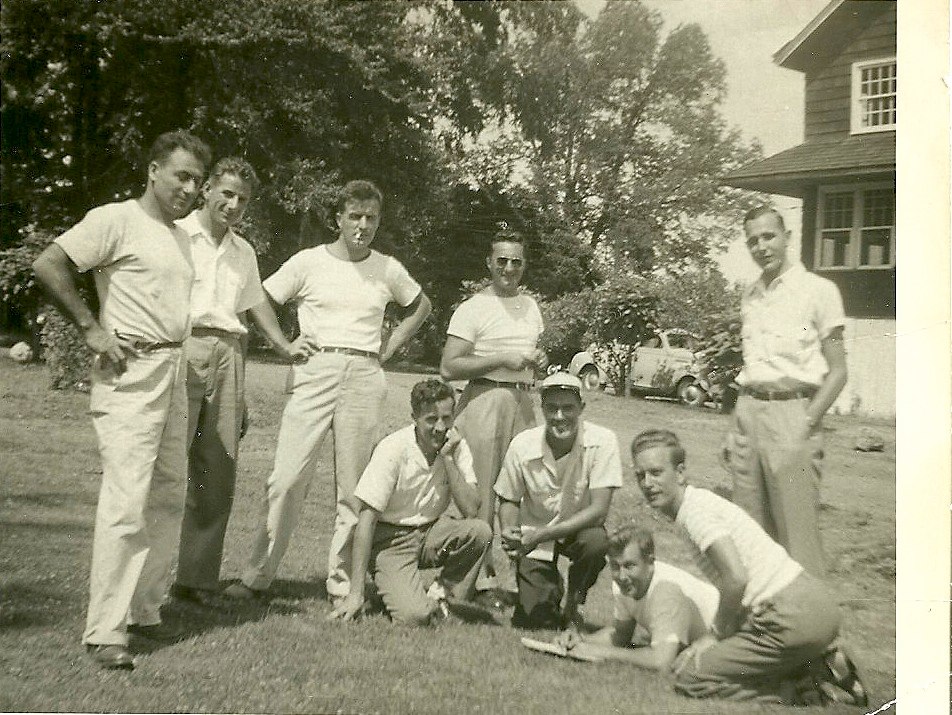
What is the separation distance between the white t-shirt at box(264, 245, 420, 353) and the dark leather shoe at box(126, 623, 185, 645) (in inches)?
42.0

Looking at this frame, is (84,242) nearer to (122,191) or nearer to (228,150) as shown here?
(122,191)

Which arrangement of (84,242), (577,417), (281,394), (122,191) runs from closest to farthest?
(84,242), (577,417), (122,191), (281,394)

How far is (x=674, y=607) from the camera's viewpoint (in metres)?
2.86

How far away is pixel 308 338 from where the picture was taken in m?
3.27

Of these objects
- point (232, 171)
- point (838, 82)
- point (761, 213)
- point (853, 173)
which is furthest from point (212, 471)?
point (838, 82)

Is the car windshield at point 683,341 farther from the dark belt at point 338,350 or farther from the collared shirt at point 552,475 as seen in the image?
the dark belt at point 338,350

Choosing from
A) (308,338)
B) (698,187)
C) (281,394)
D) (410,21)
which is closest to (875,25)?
(698,187)

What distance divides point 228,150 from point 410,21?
0.85 metres

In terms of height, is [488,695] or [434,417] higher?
[434,417]

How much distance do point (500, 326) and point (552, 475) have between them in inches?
22.5

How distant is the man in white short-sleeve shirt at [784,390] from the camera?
2881 millimetres

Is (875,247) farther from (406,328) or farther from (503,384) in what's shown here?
(406,328)

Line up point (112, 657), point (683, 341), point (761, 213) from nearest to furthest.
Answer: point (112, 657) < point (761, 213) < point (683, 341)

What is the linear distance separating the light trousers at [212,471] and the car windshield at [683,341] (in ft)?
4.96
